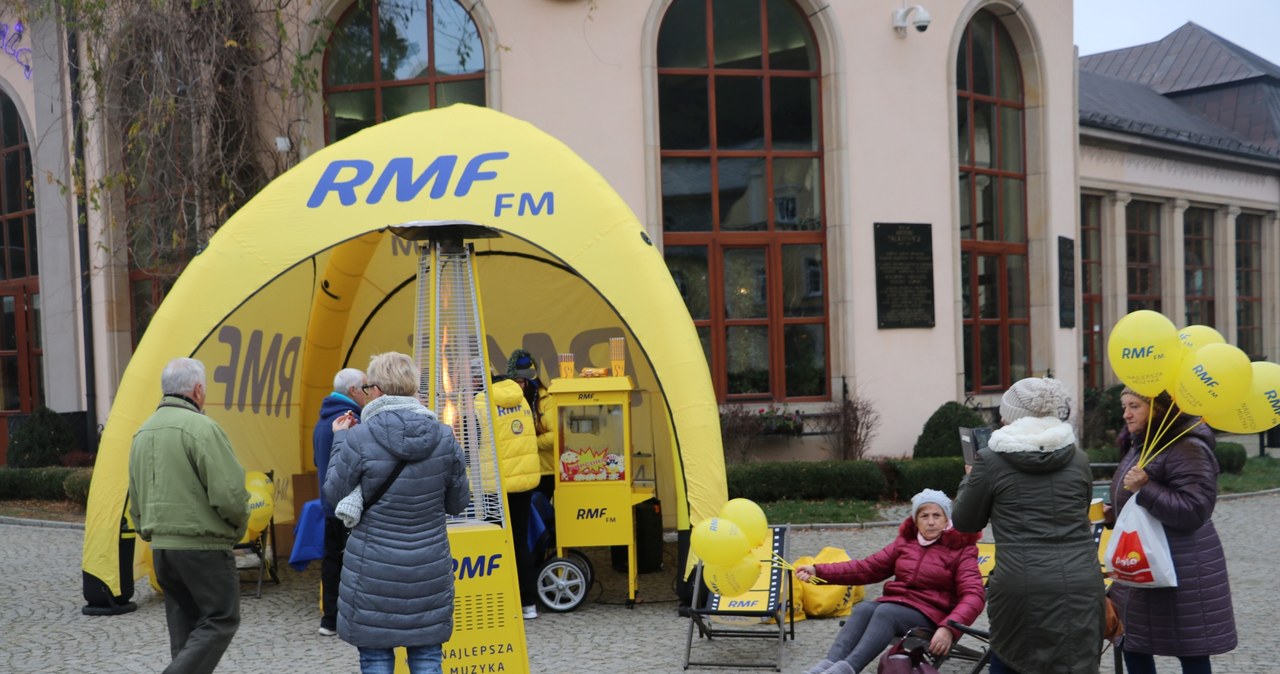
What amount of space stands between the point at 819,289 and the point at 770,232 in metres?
0.93

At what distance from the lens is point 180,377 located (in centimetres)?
550

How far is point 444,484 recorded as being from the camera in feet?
16.0

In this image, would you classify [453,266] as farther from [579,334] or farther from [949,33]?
[949,33]

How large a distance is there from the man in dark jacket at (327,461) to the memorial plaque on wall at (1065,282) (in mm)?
11443

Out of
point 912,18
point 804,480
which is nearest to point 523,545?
point 804,480

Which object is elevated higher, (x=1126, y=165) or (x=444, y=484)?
(x=1126, y=165)

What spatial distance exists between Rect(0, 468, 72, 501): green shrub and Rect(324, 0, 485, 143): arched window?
5.32m

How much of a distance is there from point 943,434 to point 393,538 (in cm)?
1015

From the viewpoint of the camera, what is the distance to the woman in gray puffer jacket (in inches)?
185

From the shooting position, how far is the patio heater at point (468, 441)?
6.04 meters

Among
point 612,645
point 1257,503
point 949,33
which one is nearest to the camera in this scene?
point 612,645

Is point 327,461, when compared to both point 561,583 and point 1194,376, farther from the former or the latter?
point 1194,376

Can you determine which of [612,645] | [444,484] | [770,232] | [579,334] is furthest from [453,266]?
[770,232]

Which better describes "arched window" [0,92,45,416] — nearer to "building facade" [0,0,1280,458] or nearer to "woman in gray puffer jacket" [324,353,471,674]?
"building facade" [0,0,1280,458]
